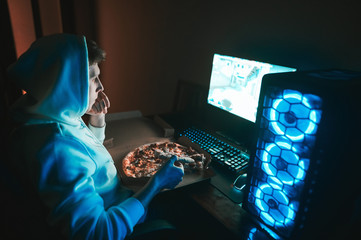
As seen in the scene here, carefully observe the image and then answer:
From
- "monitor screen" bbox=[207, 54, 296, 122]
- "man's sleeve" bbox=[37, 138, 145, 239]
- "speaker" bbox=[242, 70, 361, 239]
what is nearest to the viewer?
"speaker" bbox=[242, 70, 361, 239]

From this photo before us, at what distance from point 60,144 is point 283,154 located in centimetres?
63

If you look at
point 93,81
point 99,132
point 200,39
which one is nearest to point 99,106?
point 99,132

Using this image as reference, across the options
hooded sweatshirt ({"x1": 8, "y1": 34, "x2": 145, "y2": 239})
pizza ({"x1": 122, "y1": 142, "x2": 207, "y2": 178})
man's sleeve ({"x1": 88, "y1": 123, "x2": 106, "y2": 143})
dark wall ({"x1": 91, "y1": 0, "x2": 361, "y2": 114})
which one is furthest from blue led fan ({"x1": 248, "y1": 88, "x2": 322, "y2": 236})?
man's sleeve ({"x1": 88, "y1": 123, "x2": 106, "y2": 143})

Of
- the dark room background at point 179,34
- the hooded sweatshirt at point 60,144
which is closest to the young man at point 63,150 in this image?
the hooded sweatshirt at point 60,144

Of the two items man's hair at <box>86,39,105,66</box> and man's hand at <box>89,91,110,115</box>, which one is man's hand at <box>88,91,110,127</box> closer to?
man's hand at <box>89,91,110,115</box>

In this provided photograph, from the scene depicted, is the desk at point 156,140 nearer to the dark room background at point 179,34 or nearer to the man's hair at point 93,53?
the man's hair at point 93,53

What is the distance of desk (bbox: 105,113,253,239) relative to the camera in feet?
2.42

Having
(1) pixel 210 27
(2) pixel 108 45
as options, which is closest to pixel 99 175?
(1) pixel 210 27

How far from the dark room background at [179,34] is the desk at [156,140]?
1.87ft

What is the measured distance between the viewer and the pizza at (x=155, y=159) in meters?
0.91

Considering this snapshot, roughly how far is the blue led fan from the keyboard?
0.24m

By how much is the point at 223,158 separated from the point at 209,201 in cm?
25

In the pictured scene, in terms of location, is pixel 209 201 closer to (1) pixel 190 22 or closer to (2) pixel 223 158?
(2) pixel 223 158

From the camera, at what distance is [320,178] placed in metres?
0.55
